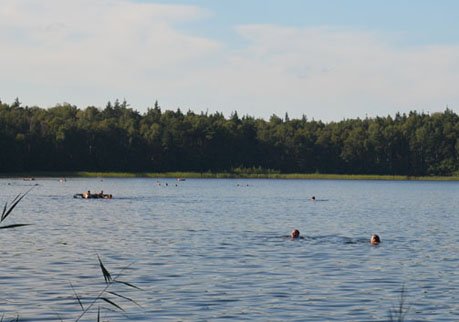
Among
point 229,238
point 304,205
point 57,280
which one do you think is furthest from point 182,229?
point 304,205

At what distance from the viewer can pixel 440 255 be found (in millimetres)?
41938

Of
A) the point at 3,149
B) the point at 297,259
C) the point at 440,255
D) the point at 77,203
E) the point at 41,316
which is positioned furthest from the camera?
the point at 3,149

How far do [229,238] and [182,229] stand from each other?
6687 mm

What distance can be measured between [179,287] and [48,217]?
36.9m

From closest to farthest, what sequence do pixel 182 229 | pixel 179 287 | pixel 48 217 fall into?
pixel 179 287 < pixel 182 229 < pixel 48 217

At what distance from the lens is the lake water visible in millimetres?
25766

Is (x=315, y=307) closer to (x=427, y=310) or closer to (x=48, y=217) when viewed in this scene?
(x=427, y=310)

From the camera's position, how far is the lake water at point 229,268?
25.8 m

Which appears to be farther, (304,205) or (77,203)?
(304,205)

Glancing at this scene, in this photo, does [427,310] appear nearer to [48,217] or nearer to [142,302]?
[142,302]

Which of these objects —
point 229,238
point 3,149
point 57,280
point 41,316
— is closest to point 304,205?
point 229,238

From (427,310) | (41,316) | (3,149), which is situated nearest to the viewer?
(41,316)

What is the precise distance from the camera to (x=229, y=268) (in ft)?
115

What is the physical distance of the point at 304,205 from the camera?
300ft
